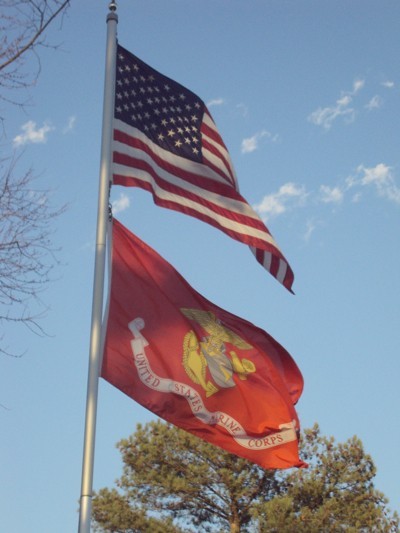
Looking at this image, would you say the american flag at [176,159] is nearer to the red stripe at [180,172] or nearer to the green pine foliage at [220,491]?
the red stripe at [180,172]

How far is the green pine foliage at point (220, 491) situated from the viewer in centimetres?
2244

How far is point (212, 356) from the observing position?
771 cm

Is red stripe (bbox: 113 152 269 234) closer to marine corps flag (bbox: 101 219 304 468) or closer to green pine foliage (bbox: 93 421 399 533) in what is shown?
marine corps flag (bbox: 101 219 304 468)

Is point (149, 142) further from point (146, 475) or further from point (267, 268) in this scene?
point (146, 475)

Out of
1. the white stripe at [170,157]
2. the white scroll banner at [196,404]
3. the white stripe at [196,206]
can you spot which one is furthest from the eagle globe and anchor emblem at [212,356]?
the white stripe at [170,157]

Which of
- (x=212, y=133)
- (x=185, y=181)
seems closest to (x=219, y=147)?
(x=212, y=133)

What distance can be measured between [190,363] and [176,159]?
6.83 feet

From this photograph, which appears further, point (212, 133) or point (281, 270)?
point (212, 133)

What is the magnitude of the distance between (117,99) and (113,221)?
55.0 inches

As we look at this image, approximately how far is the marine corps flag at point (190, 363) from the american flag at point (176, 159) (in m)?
0.62

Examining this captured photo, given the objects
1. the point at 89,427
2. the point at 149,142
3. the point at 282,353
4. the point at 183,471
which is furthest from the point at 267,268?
the point at 183,471

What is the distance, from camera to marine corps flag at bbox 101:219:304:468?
709cm

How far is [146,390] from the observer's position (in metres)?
7.04

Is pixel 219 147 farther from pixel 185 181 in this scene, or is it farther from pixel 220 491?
pixel 220 491
